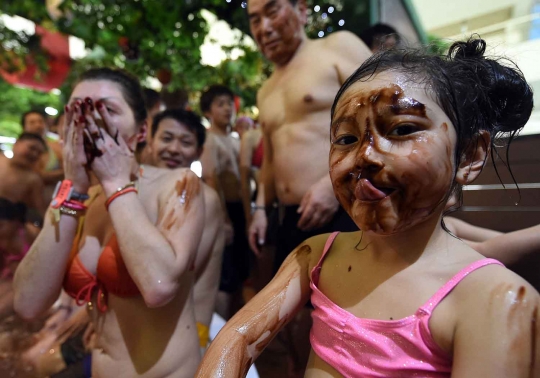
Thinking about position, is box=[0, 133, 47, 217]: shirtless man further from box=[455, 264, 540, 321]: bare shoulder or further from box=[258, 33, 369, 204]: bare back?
box=[455, 264, 540, 321]: bare shoulder

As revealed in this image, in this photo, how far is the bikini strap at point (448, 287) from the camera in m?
0.57

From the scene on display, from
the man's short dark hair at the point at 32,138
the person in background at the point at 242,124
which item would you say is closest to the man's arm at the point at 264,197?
the man's short dark hair at the point at 32,138

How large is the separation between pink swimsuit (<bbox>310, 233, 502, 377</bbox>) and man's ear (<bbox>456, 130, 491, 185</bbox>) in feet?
0.45

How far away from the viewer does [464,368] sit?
523 mm

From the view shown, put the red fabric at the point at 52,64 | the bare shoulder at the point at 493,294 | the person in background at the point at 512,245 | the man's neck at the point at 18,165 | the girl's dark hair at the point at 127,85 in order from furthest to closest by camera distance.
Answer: the red fabric at the point at 52,64 < the man's neck at the point at 18,165 < the girl's dark hair at the point at 127,85 < the person in background at the point at 512,245 < the bare shoulder at the point at 493,294

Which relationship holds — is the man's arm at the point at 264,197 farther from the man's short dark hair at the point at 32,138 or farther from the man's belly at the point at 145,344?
the man's short dark hair at the point at 32,138

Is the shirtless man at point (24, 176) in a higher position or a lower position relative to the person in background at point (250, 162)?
higher

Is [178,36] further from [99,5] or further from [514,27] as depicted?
[514,27]

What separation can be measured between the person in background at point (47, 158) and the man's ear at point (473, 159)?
131cm

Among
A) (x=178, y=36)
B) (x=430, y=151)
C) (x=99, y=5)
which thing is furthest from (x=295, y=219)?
(x=99, y=5)

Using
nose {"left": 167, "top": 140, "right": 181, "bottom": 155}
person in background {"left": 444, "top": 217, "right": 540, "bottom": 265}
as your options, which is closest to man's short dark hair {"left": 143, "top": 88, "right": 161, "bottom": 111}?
nose {"left": 167, "top": 140, "right": 181, "bottom": 155}

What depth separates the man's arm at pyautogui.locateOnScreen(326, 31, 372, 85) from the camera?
128 centimetres

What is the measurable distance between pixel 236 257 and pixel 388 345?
5.85 feet

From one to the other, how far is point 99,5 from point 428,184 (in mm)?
2680
